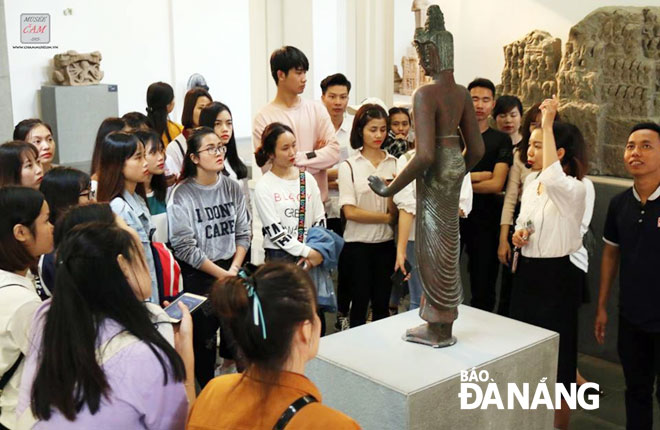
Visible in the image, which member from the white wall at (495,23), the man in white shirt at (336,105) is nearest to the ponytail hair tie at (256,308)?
the man in white shirt at (336,105)

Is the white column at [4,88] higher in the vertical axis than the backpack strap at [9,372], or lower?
higher

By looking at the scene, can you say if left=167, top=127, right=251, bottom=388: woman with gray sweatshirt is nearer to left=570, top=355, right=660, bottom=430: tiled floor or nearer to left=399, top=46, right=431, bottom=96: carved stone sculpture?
left=570, top=355, right=660, bottom=430: tiled floor

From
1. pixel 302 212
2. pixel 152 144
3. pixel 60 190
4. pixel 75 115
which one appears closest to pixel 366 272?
pixel 302 212

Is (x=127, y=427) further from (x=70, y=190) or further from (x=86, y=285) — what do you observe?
(x=70, y=190)

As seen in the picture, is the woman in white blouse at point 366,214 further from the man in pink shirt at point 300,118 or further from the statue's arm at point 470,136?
the statue's arm at point 470,136

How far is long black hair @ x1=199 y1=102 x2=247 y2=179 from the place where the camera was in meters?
5.10

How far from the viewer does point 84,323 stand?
2158mm

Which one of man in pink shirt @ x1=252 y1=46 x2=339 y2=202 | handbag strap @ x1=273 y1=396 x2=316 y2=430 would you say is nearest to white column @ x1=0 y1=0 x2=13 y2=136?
man in pink shirt @ x1=252 y1=46 x2=339 y2=202

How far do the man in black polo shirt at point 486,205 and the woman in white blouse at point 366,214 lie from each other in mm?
617

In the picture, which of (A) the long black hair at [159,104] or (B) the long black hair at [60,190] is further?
(A) the long black hair at [159,104]

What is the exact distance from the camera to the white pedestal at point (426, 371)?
3.02 meters

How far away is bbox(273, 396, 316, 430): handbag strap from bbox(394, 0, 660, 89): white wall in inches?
179

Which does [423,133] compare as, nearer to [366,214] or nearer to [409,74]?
[366,214]

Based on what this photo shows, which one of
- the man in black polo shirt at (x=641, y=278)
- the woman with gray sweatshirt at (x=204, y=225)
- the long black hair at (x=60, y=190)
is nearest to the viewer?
the long black hair at (x=60, y=190)
